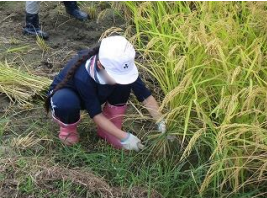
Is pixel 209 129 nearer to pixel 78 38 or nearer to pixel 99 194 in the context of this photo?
pixel 99 194

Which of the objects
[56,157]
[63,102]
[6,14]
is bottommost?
[6,14]

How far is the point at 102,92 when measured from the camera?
2.84 meters

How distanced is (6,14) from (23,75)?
3.17ft

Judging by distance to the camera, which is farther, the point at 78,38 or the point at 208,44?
the point at 78,38

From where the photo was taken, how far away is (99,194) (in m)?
2.58

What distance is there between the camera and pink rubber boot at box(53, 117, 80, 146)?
114 inches

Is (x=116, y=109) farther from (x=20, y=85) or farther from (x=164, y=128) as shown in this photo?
(x=20, y=85)

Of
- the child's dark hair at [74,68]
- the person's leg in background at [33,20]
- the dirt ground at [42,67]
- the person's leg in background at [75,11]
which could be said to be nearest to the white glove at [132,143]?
the dirt ground at [42,67]

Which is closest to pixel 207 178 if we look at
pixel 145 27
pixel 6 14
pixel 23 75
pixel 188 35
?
pixel 188 35

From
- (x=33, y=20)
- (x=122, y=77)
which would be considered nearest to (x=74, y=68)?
(x=122, y=77)

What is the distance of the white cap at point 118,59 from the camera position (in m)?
2.58

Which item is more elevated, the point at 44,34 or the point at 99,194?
the point at 99,194

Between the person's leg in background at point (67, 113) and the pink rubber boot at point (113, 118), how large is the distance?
143 mm

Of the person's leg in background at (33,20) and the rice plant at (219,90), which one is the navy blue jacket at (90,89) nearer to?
the rice plant at (219,90)
